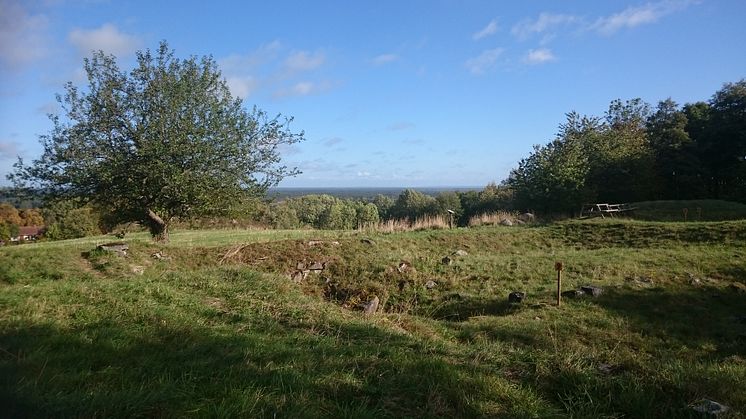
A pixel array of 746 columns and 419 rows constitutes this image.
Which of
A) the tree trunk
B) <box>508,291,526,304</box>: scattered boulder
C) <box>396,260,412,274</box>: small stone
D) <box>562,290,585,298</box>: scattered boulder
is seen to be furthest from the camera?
the tree trunk

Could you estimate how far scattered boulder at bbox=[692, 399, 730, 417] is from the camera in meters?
3.35

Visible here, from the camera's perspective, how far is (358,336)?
5598mm

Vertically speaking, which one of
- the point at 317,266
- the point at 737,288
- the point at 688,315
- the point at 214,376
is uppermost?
the point at 214,376

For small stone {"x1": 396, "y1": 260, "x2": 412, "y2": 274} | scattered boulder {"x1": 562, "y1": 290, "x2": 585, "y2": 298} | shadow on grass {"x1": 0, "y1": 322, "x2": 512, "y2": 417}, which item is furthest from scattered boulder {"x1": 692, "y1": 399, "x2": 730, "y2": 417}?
small stone {"x1": 396, "y1": 260, "x2": 412, "y2": 274}

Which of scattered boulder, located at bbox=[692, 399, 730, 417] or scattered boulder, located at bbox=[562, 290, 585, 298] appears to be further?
scattered boulder, located at bbox=[562, 290, 585, 298]

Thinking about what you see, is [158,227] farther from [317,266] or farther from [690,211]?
[690,211]

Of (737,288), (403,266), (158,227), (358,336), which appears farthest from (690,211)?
(158,227)

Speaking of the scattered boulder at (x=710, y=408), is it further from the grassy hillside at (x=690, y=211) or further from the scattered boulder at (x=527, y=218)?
the grassy hillside at (x=690, y=211)

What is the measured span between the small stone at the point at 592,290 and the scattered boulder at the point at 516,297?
1.57m

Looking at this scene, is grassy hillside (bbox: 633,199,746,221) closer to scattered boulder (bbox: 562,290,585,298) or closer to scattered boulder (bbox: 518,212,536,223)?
scattered boulder (bbox: 518,212,536,223)

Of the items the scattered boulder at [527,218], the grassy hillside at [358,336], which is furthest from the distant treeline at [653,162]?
the grassy hillside at [358,336]

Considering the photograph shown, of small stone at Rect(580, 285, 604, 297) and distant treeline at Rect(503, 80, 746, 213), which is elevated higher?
distant treeline at Rect(503, 80, 746, 213)

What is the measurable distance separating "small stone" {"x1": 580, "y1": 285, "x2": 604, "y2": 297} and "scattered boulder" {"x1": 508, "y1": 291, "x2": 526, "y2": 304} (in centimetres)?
157

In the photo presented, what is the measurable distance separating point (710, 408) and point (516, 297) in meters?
6.83
